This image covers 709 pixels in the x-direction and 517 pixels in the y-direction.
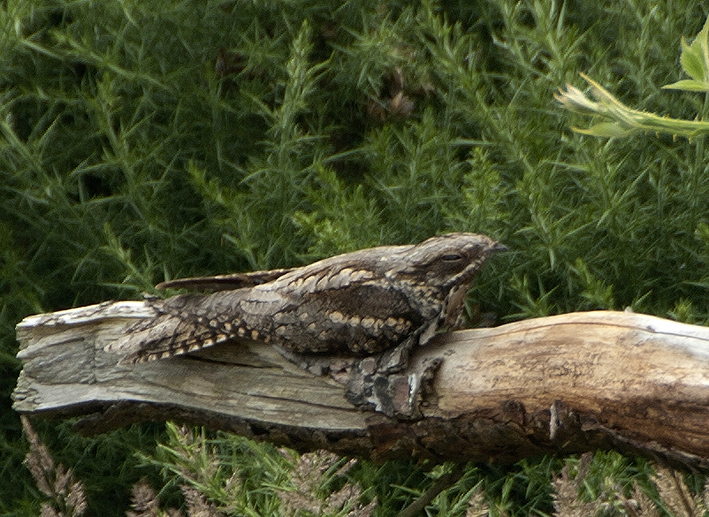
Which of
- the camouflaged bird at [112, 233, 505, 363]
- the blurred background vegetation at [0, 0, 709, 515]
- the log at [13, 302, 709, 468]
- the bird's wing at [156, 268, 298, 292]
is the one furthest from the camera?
the blurred background vegetation at [0, 0, 709, 515]

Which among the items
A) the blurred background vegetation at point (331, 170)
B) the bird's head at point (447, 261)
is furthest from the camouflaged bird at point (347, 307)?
the blurred background vegetation at point (331, 170)

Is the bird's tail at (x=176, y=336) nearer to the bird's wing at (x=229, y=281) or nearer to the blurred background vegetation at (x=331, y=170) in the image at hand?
the bird's wing at (x=229, y=281)

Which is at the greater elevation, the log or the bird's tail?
the bird's tail

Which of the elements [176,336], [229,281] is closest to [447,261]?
[229,281]

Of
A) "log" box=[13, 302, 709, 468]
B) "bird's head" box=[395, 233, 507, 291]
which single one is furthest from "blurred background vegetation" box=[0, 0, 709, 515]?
"bird's head" box=[395, 233, 507, 291]

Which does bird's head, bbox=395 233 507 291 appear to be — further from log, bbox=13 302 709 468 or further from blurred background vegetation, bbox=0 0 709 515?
blurred background vegetation, bbox=0 0 709 515

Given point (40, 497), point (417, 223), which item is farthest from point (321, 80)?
point (40, 497)

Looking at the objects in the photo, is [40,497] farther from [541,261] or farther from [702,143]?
[702,143]
